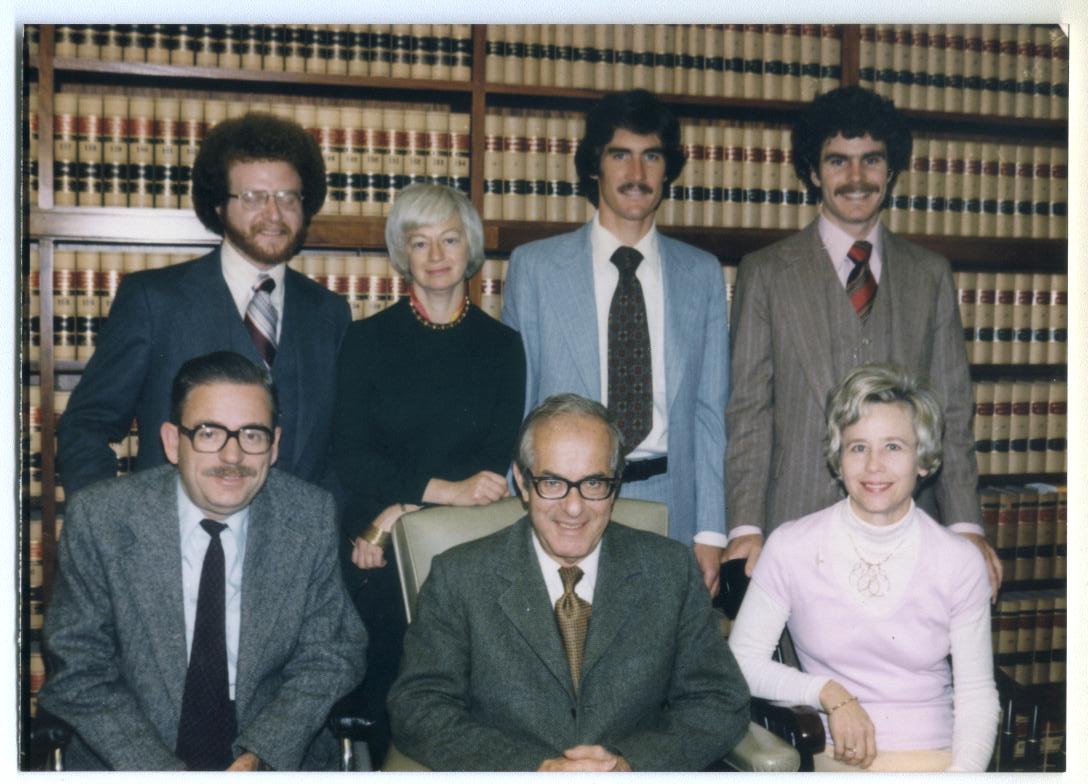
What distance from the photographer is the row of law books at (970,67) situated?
274 cm

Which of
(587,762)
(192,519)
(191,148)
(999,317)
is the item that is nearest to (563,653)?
(587,762)

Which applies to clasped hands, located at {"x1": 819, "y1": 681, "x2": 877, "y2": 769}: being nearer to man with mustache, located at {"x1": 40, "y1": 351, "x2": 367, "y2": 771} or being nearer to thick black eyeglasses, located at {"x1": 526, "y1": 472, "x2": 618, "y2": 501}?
thick black eyeglasses, located at {"x1": 526, "y1": 472, "x2": 618, "y2": 501}

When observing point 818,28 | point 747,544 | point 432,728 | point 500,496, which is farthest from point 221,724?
point 818,28

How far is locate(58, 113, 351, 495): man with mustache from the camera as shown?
282 cm

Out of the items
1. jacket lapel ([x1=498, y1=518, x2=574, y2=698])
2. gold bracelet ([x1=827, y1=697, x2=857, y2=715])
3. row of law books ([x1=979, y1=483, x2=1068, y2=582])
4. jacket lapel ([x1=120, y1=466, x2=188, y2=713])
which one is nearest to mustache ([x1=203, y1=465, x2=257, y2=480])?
jacket lapel ([x1=120, y1=466, x2=188, y2=713])

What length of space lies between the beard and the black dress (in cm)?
30

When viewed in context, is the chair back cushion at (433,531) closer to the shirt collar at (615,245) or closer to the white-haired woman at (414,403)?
the white-haired woman at (414,403)

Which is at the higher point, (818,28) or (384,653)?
(818,28)

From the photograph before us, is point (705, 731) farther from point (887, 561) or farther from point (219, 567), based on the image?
point (219, 567)

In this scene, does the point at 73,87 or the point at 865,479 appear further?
the point at 73,87

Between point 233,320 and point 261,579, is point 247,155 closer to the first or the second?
point 233,320

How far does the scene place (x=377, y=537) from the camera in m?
2.79

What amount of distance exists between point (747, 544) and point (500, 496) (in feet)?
2.25

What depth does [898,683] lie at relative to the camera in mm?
2545
